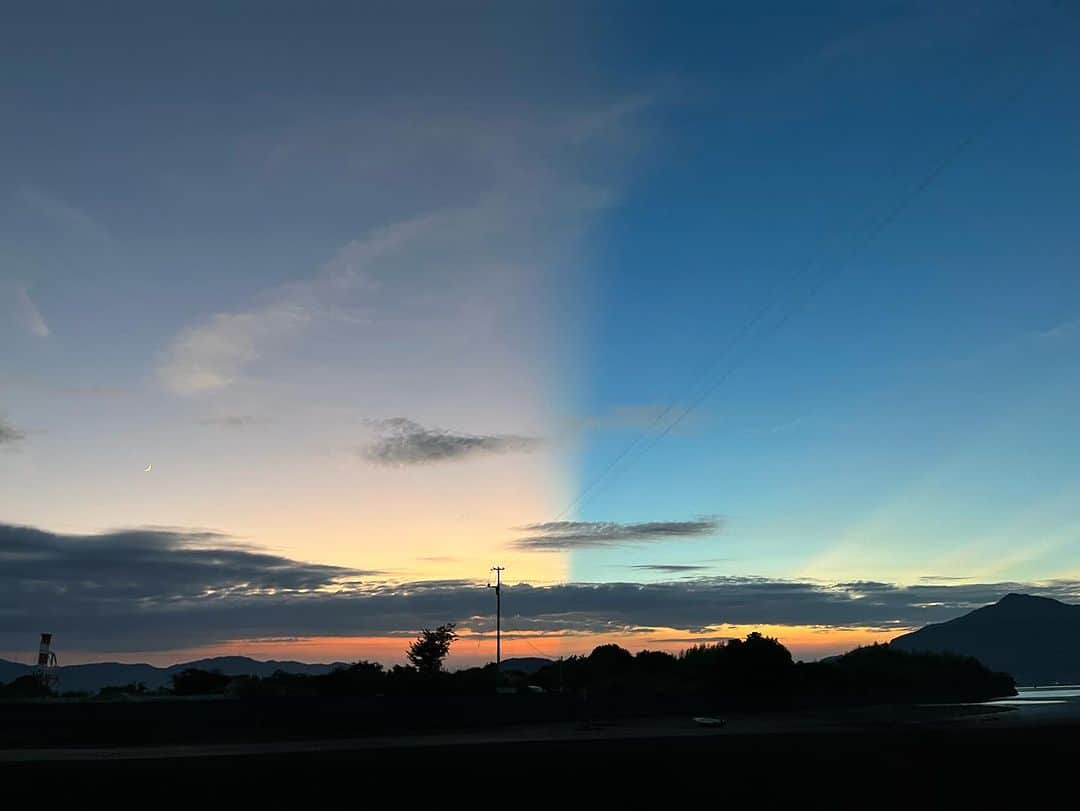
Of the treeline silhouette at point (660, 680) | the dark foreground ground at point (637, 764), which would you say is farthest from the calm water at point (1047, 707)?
the dark foreground ground at point (637, 764)

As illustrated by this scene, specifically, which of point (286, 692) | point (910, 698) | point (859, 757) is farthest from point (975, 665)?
point (859, 757)

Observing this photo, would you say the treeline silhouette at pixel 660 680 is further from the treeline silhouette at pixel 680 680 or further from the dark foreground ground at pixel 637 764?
the dark foreground ground at pixel 637 764

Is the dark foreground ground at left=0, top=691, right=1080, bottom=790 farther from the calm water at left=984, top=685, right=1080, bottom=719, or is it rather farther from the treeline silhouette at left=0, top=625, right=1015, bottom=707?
the calm water at left=984, top=685, right=1080, bottom=719

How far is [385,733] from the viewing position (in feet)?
175

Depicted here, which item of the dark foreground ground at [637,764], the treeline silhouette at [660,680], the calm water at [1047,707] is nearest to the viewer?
the dark foreground ground at [637,764]

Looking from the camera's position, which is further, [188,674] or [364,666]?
[364,666]

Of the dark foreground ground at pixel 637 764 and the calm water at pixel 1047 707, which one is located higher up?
the dark foreground ground at pixel 637 764

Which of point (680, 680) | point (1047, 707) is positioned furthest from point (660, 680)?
point (1047, 707)

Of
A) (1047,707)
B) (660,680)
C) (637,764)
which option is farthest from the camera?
(660,680)

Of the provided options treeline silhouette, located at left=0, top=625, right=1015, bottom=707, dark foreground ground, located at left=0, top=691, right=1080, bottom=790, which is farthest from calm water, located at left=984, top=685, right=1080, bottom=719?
dark foreground ground, located at left=0, top=691, right=1080, bottom=790

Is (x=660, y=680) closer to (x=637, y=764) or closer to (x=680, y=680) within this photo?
(x=680, y=680)

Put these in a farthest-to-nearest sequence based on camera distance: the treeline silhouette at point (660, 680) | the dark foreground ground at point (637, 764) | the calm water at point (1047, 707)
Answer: the treeline silhouette at point (660, 680) → the calm water at point (1047, 707) → the dark foreground ground at point (637, 764)

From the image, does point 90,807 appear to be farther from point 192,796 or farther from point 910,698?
point 910,698

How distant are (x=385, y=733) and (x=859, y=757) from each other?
98.0ft
